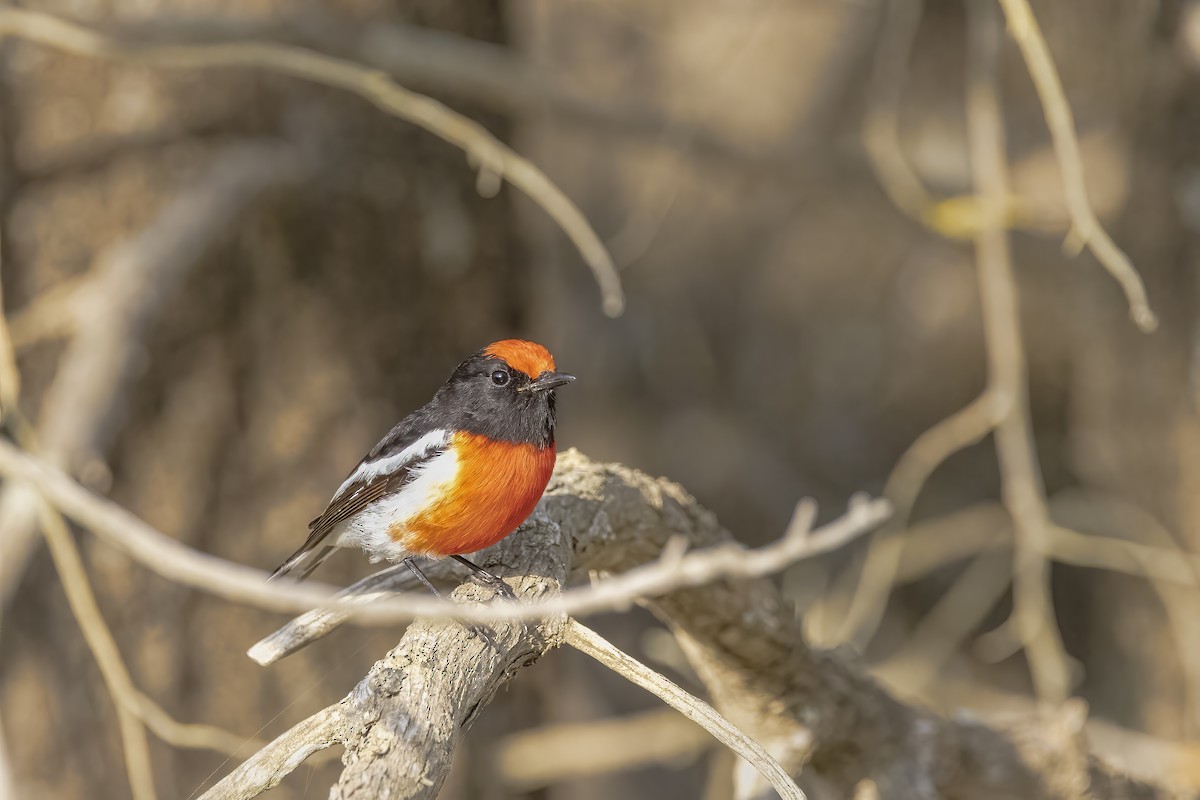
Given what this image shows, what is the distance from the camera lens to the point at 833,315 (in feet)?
29.7

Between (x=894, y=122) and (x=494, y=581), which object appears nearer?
(x=494, y=581)

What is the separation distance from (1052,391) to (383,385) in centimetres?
531

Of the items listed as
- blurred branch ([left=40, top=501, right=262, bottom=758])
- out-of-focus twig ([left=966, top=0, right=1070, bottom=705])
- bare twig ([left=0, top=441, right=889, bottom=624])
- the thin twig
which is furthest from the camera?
out-of-focus twig ([left=966, top=0, right=1070, bottom=705])

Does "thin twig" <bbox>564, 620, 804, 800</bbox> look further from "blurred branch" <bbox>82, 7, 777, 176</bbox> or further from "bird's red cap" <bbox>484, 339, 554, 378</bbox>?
"blurred branch" <bbox>82, 7, 777, 176</bbox>

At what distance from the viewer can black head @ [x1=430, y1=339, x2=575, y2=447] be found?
2996 mm

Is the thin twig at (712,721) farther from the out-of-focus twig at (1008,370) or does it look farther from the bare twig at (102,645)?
the out-of-focus twig at (1008,370)

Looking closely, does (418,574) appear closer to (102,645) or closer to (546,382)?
(546,382)

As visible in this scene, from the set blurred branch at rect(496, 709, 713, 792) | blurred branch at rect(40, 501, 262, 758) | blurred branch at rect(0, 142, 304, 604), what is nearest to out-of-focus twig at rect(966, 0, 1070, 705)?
blurred branch at rect(496, 709, 713, 792)

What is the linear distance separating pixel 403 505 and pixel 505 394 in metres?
0.38

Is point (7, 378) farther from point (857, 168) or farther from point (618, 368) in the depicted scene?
point (618, 368)

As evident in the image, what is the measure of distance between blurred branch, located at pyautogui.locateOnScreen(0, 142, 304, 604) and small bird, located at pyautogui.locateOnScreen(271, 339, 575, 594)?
675mm

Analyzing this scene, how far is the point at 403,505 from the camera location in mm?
2922

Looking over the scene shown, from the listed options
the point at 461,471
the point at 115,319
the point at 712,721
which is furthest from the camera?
the point at 115,319

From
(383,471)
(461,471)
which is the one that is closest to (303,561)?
(383,471)
